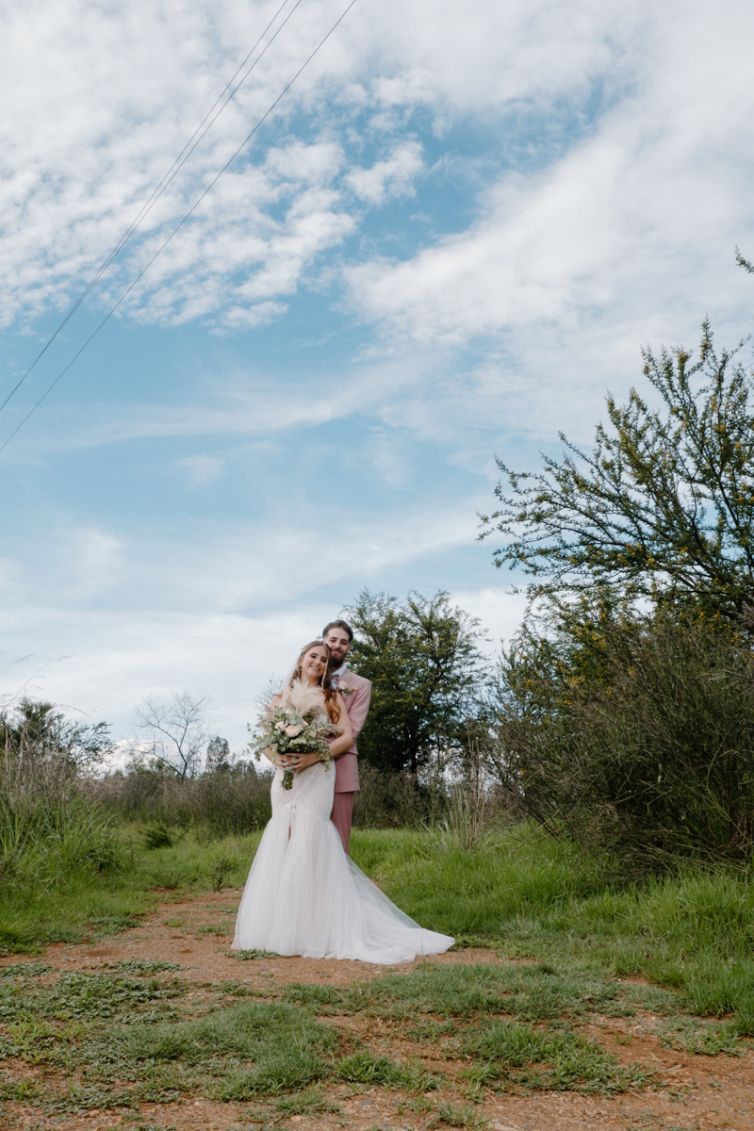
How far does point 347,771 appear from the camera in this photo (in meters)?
8.30

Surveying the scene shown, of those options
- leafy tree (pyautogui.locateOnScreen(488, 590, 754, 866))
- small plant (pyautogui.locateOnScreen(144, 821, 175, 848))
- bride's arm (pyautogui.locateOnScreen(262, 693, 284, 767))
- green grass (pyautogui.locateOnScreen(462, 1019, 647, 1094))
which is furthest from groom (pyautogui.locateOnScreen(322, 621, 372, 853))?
small plant (pyautogui.locateOnScreen(144, 821, 175, 848))

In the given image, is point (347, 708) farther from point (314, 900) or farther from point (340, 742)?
point (314, 900)

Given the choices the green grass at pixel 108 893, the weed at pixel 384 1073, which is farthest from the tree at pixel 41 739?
the weed at pixel 384 1073

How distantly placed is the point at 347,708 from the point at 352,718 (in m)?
0.14

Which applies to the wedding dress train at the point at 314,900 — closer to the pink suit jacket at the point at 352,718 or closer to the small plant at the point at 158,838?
the pink suit jacket at the point at 352,718

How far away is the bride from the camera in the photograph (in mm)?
7125

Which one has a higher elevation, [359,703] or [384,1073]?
[359,703]

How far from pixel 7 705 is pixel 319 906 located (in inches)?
238

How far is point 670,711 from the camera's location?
8.12 meters

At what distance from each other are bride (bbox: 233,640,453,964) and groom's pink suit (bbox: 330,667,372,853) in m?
0.18

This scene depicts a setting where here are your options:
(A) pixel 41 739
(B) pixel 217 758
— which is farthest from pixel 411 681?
(A) pixel 41 739

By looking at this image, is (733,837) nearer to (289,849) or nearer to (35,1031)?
(289,849)

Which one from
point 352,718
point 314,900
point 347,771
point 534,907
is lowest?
point 534,907

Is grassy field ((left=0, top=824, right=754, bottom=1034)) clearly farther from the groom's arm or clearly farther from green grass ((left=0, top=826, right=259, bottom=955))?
the groom's arm
